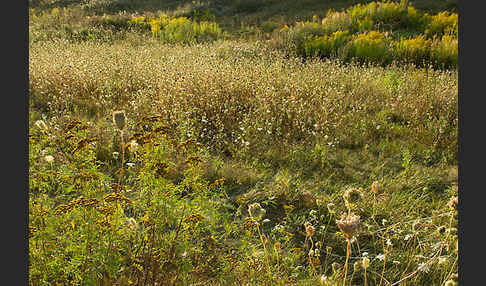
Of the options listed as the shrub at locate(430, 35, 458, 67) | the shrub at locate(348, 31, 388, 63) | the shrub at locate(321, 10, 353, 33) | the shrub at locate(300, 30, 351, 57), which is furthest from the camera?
the shrub at locate(321, 10, 353, 33)

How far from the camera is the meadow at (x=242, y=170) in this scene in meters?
1.92

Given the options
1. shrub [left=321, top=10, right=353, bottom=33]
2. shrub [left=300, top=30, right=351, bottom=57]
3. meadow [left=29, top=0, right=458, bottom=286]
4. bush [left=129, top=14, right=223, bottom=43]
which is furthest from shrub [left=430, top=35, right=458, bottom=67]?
bush [left=129, top=14, right=223, bottom=43]

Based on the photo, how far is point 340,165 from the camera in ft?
13.0

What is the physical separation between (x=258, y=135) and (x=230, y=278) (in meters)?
2.34

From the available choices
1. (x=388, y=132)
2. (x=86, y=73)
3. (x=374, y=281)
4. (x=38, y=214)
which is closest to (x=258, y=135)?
(x=388, y=132)

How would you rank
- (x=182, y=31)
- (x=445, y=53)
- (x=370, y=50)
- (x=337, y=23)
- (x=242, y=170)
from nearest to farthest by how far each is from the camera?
(x=242, y=170) < (x=445, y=53) < (x=370, y=50) < (x=337, y=23) < (x=182, y=31)

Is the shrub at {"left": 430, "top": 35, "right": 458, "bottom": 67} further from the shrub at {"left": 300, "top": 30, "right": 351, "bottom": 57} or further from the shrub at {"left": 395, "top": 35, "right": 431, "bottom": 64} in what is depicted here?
the shrub at {"left": 300, "top": 30, "right": 351, "bottom": 57}

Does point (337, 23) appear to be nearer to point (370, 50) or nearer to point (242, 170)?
point (370, 50)

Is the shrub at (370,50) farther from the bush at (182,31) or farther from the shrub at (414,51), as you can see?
the bush at (182,31)

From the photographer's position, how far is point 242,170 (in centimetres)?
373

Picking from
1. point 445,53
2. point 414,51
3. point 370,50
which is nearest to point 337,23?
point 370,50

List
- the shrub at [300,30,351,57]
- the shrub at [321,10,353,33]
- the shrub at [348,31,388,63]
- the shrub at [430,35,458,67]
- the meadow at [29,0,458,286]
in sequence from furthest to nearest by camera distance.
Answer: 1. the shrub at [321,10,353,33]
2. the shrub at [300,30,351,57]
3. the shrub at [348,31,388,63]
4. the shrub at [430,35,458,67]
5. the meadow at [29,0,458,286]

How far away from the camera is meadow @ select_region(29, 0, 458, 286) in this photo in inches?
75.7

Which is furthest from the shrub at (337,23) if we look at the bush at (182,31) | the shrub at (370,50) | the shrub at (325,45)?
the bush at (182,31)
